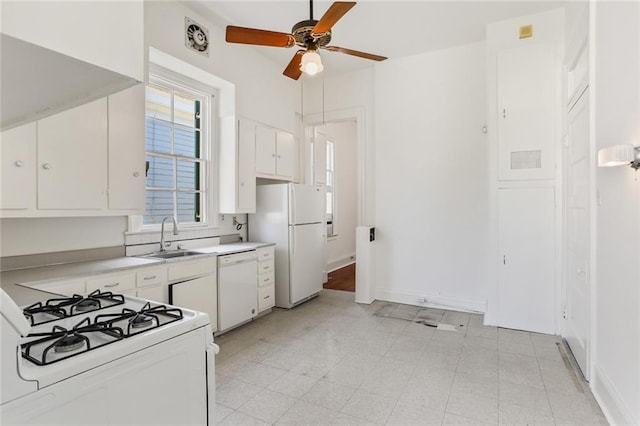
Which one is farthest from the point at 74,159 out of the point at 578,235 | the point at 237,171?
the point at 578,235

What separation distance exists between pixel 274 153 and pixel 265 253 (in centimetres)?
146

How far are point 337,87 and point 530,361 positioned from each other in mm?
4303

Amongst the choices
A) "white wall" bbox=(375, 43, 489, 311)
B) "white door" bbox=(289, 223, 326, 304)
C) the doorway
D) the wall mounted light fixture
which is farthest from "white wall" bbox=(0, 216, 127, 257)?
the wall mounted light fixture

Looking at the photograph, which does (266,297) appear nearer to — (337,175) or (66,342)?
(66,342)

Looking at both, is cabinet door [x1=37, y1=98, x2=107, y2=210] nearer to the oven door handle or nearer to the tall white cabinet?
the oven door handle

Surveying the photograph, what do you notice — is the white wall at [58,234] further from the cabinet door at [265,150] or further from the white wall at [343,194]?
the white wall at [343,194]

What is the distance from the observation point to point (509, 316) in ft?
11.9

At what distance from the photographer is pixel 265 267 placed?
4.04 meters

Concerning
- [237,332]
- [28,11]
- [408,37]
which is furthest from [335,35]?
[28,11]

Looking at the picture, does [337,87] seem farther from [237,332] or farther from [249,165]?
[237,332]

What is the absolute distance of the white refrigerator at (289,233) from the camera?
4.31 metres

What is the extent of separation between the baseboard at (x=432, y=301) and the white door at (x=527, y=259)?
1.28 ft

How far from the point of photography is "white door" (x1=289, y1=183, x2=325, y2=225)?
430 cm

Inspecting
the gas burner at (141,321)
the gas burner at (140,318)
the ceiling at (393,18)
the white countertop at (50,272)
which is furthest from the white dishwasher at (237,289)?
the ceiling at (393,18)
